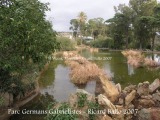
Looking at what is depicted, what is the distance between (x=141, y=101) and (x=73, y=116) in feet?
12.0

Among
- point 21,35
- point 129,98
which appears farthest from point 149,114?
point 21,35

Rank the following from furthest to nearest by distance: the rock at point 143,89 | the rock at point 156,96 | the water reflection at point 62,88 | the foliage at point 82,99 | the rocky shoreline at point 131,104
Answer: the water reflection at point 62,88, the rock at point 143,89, the rock at point 156,96, the rocky shoreline at point 131,104, the foliage at point 82,99

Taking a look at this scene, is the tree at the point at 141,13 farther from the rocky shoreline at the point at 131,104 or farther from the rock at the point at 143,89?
the rocky shoreline at the point at 131,104

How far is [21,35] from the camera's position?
22.4 feet

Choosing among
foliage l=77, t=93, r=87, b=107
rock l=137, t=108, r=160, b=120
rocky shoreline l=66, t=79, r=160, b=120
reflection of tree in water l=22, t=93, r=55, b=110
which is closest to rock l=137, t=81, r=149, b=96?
rocky shoreline l=66, t=79, r=160, b=120

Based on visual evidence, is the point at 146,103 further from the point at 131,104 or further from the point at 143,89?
the point at 143,89

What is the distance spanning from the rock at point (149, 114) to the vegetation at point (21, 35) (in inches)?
156

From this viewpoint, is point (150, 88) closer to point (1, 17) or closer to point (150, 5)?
point (1, 17)

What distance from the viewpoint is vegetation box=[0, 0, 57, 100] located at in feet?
22.6

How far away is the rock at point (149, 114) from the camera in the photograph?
8.70 metres

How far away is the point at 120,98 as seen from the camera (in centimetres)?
1030

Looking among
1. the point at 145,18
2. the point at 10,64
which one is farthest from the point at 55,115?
the point at 145,18

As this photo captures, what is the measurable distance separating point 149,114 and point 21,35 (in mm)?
5226

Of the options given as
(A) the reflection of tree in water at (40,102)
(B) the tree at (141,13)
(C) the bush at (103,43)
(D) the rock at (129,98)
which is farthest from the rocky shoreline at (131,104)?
(C) the bush at (103,43)
